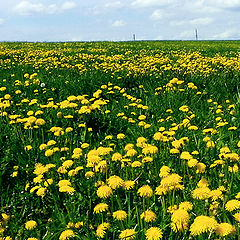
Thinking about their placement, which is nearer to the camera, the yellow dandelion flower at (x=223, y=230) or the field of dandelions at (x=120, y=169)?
the yellow dandelion flower at (x=223, y=230)

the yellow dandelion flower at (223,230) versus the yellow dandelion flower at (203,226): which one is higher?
the yellow dandelion flower at (203,226)

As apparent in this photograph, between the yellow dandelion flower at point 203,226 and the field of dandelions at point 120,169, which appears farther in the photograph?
the field of dandelions at point 120,169

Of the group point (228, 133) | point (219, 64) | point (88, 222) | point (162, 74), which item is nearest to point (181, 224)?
point (88, 222)

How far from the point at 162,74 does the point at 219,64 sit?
2245 mm

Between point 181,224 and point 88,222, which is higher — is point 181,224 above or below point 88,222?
above

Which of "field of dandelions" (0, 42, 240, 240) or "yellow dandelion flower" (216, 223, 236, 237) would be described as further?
"field of dandelions" (0, 42, 240, 240)

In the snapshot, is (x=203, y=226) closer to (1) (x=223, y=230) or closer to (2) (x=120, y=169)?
(1) (x=223, y=230)

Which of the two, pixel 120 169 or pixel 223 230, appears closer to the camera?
pixel 223 230

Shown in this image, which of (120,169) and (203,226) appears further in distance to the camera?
(120,169)

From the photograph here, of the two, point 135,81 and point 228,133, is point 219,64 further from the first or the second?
point 228,133

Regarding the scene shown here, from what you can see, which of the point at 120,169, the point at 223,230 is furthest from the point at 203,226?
the point at 120,169

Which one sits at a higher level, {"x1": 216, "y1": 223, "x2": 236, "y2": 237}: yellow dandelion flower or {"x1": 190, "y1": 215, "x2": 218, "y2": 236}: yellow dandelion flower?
{"x1": 190, "y1": 215, "x2": 218, "y2": 236}: yellow dandelion flower

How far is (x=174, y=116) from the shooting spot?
4.73m

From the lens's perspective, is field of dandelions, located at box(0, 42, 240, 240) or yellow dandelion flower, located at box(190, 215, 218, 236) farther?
field of dandelions, located at box(0, 42, 240, 240)
